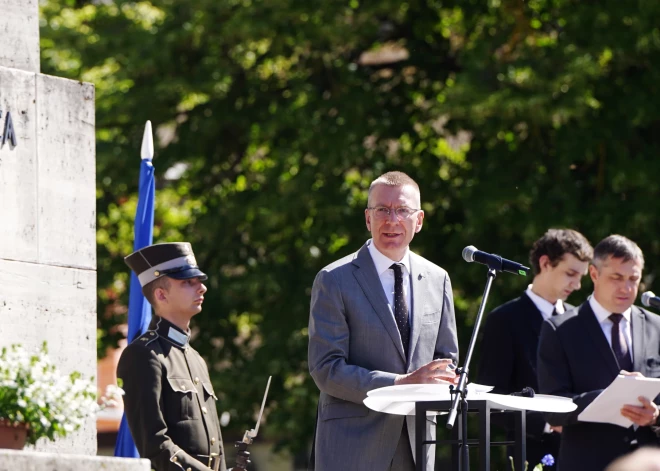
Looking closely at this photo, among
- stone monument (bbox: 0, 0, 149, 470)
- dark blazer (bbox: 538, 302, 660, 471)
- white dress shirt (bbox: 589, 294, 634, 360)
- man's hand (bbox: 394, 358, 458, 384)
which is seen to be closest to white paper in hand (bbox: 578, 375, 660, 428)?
dark blazer (bbox: 538, 302, 660, 471)

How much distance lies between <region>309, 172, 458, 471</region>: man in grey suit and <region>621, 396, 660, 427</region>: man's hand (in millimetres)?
1277

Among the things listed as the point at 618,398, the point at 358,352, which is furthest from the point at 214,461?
the point at 618,398

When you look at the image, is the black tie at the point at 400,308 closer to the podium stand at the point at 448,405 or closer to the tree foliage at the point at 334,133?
the podium stand at the point at 448,405

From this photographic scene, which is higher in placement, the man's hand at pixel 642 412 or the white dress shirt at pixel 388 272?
the white dress shirt at pixel 388 272

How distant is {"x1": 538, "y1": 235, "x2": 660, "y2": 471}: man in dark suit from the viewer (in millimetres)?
7418

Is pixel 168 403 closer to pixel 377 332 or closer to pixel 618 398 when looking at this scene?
pixel 377 332

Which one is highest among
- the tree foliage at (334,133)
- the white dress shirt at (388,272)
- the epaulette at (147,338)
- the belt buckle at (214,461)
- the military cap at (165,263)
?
the tree foliage at (334,133)

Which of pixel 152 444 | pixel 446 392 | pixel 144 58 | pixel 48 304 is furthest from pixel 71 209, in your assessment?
pixel 144 58

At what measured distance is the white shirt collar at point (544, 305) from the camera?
8.33 meters

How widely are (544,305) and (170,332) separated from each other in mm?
2616

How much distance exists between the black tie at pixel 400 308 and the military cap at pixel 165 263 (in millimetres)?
1368

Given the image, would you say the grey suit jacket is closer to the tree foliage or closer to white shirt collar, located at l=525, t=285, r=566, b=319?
white shirt collar, located at l=525, t=285, r=566, b=319

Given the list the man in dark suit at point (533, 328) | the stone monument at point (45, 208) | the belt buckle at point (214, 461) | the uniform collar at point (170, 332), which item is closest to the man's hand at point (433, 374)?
the belt buckle at point (214, 461)

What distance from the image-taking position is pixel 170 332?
6.96 m
